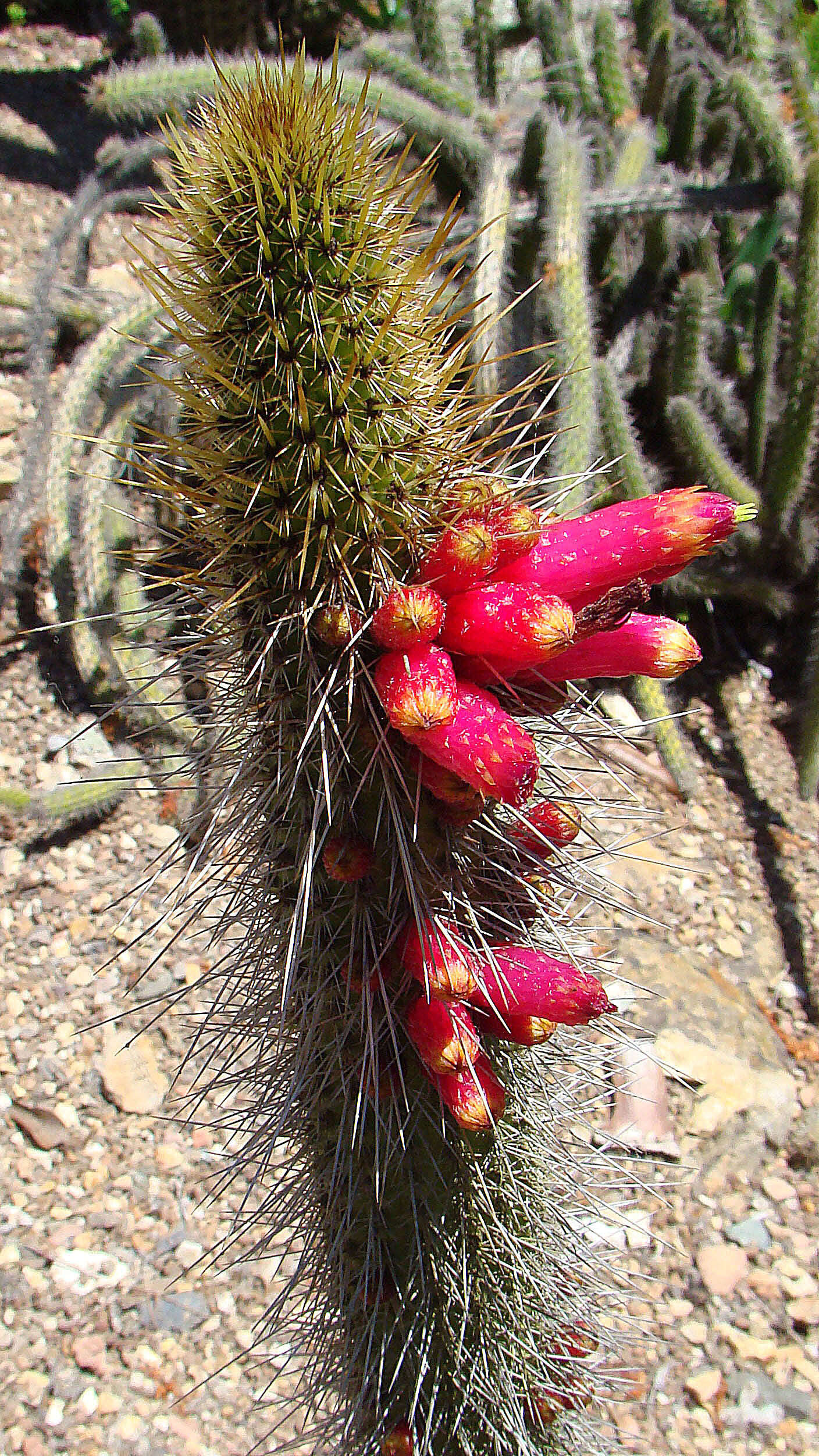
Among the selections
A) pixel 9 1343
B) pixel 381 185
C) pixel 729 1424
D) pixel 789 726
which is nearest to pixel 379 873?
pixel 381 185

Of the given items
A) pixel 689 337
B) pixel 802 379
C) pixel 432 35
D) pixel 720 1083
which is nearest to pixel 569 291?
pixel 689 337

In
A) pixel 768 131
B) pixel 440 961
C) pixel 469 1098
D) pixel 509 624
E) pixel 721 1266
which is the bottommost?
pixel 721 1266

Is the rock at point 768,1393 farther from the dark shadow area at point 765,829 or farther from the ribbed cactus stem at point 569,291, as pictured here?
the ribbed cactus stem at point 569,291

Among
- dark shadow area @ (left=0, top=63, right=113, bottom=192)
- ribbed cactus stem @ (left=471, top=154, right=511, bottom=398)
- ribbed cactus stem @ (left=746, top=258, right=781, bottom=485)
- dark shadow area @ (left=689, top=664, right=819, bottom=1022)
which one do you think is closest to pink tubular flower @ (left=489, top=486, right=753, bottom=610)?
ribbed cactus stem @ (left=471, top=154, right=511, bottom=398)

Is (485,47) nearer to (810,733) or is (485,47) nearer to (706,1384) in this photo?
(810,733)

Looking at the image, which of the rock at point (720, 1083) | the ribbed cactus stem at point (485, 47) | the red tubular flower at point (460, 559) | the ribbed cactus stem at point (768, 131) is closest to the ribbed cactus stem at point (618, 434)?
the ribbed cactus stem at point (768, 131)

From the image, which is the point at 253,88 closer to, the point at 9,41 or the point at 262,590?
the point at 262,590
